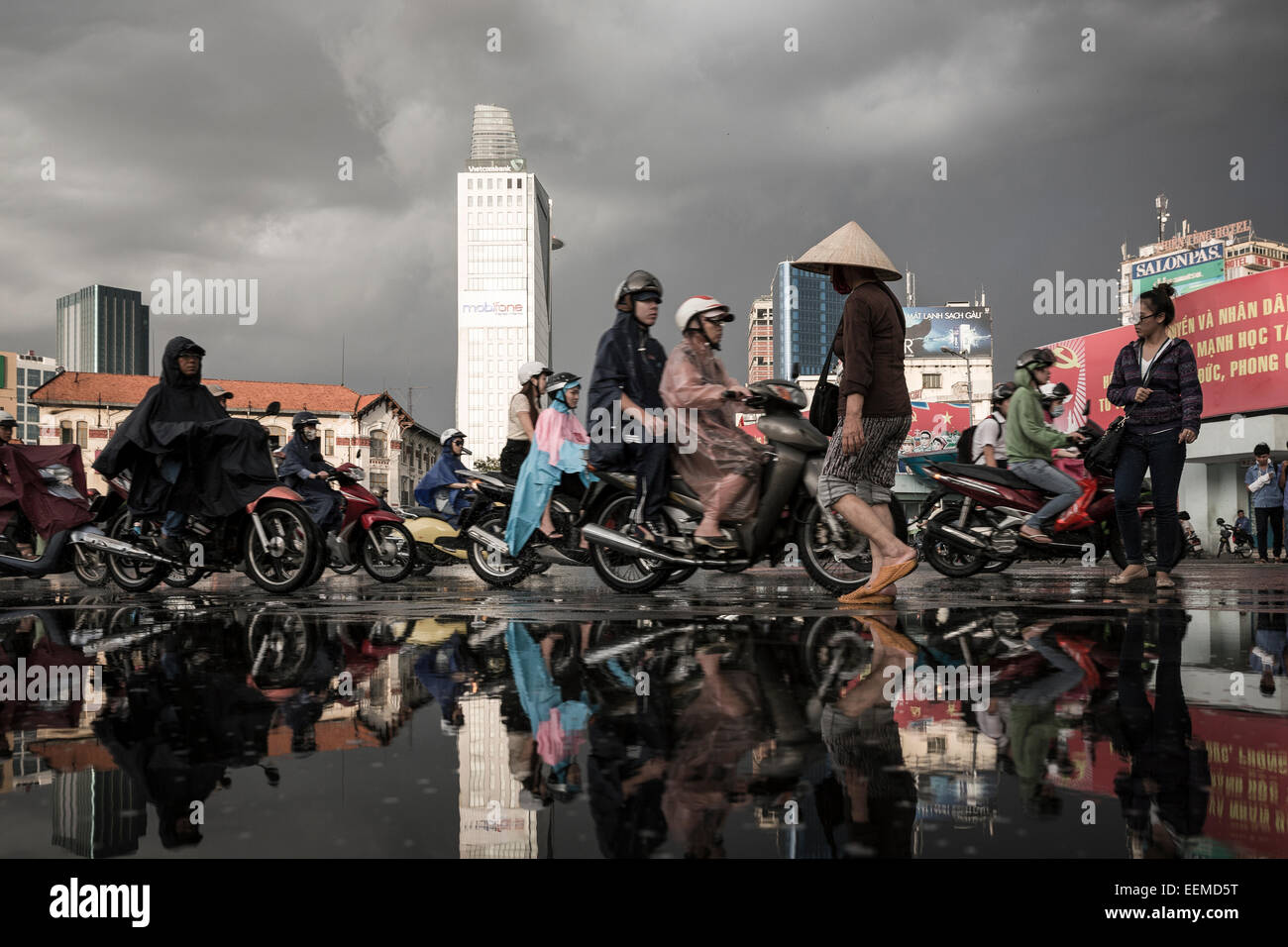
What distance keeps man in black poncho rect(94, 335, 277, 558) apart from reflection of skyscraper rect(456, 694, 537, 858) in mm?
5380

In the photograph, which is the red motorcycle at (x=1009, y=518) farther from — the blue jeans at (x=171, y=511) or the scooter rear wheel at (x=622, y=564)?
the blue jeans at (x=171, y=511)

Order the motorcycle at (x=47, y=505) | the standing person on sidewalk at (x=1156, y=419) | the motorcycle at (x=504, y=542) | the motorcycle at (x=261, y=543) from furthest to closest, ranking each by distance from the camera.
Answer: the motorcycle at (x=47, y=505)
the motorcycle at (x=504, y=542)
the motorcycle at (x=261, y=543)
the standing person on sidewalk at (x=1156, y=419)

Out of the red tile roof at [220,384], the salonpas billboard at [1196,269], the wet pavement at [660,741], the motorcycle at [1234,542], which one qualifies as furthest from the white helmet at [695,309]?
the red tile roof at [220,384]

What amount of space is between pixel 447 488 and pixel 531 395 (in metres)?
1.50

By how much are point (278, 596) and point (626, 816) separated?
225 inches

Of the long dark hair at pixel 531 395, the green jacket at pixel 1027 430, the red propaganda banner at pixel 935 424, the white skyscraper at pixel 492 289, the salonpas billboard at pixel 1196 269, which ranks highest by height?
the white skyscraper at pixel 492 289

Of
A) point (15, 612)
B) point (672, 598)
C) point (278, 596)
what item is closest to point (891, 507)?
point (672, 598)

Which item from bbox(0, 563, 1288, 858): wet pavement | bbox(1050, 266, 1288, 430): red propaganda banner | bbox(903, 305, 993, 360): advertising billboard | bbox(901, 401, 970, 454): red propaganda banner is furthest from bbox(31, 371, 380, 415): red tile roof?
bbox(0, 563, 1288, 858): wet pavement

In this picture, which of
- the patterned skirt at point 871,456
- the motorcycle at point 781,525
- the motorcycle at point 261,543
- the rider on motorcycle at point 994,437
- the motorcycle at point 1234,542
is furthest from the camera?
the motorcycle at point 1234,542

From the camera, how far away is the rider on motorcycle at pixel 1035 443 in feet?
26.2

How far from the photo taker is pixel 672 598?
6098 millimetres

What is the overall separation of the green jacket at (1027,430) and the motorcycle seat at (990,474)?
144 millimetres

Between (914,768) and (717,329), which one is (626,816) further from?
(717,329)

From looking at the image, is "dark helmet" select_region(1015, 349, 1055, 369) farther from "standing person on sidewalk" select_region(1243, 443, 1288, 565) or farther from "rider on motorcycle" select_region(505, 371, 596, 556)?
"standing person on sidewalk" select_region(1243, 443, 1288, 565)
